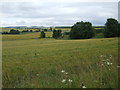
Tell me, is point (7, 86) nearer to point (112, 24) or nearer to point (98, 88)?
point (98, 88)

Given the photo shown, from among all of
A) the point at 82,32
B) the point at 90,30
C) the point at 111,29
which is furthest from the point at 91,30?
the point at 111,29

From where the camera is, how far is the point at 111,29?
223 ft

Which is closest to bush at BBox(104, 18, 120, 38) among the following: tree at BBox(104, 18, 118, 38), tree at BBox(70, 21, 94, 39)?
tree at BBox(104, 18, 118, 38)

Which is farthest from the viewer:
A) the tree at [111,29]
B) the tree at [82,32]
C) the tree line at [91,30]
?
the tree at [82,32]

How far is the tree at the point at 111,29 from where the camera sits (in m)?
67.4

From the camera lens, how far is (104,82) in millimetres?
4473

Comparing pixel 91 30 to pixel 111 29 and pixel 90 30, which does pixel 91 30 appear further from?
pixel 111 29

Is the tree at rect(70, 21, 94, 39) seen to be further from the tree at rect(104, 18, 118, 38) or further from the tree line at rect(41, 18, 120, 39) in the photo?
the tree at rect(104, 18, 118, 38)

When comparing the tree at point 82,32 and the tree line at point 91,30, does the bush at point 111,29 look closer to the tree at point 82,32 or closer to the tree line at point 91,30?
the tree line at point 91,30

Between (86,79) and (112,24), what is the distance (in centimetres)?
6862

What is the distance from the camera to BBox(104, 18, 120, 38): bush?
67.4 m

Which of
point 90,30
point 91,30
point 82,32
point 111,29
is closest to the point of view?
point 111,29

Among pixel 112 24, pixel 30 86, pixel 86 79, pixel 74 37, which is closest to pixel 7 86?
pixel 30 86

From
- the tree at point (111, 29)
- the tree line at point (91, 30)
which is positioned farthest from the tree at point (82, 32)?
the tree at point (111, 29)
